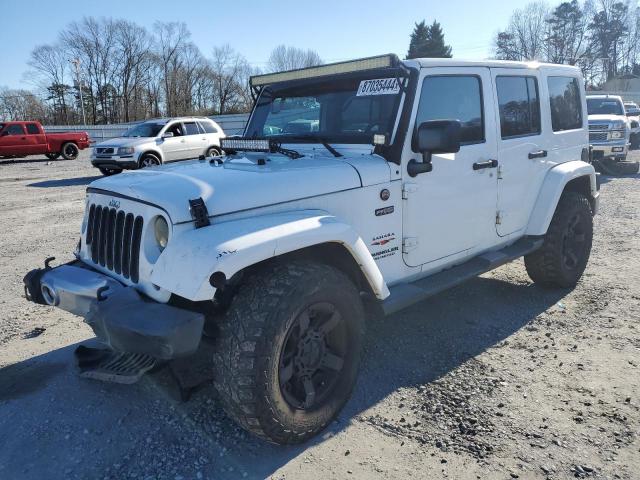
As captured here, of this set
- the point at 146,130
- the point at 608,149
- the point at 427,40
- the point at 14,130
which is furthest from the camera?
the point at 427,40

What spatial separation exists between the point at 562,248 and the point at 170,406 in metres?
3.81

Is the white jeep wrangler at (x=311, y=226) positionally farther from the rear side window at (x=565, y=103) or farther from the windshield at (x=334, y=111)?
the rear side window at (x=565, y=103)

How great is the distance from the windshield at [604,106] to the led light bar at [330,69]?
554 inches

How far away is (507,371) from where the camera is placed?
3.62 metres

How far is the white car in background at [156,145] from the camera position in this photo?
1466 cm

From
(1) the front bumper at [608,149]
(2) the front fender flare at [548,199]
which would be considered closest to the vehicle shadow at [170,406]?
(2) the front fender flare at [548,199]

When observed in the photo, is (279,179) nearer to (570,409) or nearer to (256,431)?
(256,431)

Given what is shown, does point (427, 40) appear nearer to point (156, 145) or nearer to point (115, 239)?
point (156, 145)

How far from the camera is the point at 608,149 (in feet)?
42.8

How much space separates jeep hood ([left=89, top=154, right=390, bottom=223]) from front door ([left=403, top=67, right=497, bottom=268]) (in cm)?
45

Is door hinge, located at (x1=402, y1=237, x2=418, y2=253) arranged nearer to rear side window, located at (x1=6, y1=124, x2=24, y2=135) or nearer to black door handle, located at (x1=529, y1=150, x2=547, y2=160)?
black door handle, located at (x1=529, y1=150, x2=547, y2=160)

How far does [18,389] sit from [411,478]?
8.73 feet

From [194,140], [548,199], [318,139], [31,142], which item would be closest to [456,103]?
[318,139]

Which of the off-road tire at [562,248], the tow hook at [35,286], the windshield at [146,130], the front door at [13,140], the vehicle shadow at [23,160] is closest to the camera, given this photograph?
the tow hook at [35,286]
